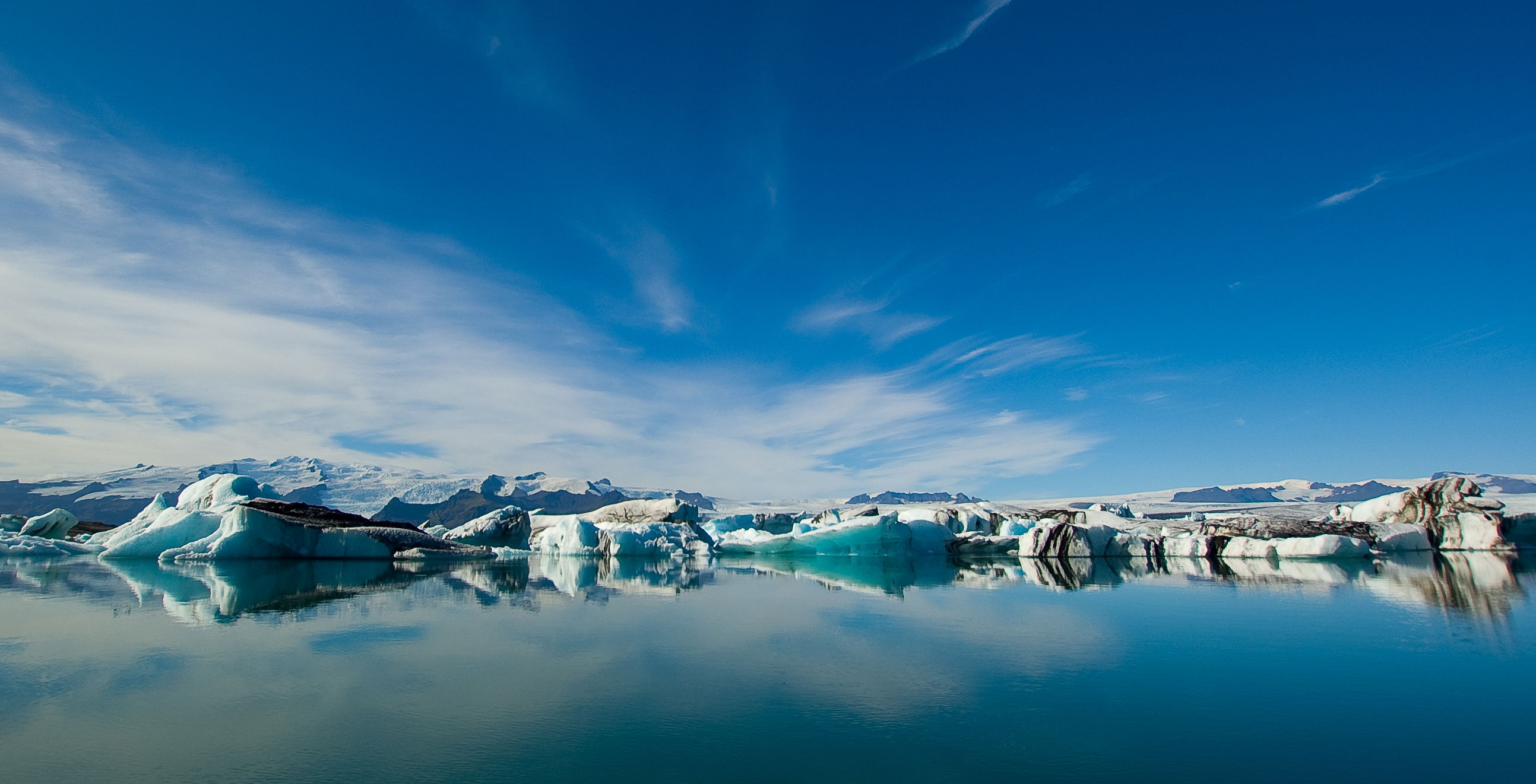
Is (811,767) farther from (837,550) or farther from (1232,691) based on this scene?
(837,550)

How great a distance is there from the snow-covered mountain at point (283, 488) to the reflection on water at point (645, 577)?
59.3 m

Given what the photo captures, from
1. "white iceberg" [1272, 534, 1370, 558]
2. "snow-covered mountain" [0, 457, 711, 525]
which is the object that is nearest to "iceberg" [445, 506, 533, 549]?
"white iceberg" [1272, 534, 1370, 558]

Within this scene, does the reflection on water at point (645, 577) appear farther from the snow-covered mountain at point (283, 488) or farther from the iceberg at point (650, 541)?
the snow-covered mountain at point (283, 488)

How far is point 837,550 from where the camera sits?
2973cm

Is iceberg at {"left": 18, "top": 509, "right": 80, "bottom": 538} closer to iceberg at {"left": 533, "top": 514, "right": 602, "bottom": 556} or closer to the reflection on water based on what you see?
the reflection on water

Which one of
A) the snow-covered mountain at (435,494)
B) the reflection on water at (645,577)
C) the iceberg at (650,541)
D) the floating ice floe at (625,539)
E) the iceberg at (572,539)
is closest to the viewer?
the reflection on water at (645,577)

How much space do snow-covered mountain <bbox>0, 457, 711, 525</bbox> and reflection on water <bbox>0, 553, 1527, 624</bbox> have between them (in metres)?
59.3

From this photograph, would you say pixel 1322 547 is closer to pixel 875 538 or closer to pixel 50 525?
pixel 875 538


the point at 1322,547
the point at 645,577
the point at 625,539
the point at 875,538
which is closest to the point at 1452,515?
the point at 1322,547

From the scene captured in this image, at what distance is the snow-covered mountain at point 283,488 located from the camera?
77.8 m

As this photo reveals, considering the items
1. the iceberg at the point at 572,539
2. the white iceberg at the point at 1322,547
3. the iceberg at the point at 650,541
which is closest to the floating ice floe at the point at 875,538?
the iceberg at the point at 650,541

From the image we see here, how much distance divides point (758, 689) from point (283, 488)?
93888 mm

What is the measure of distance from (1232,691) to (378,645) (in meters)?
7.87

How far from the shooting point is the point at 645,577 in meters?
17.4
